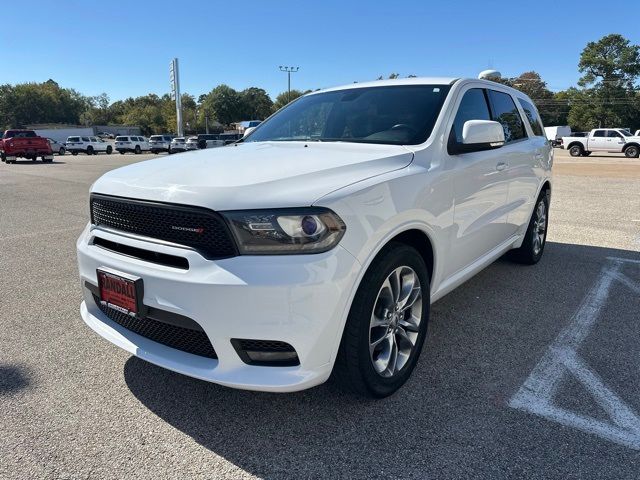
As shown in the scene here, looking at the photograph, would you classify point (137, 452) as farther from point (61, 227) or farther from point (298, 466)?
point (61, 227)

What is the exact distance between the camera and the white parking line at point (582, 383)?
7.99 feet

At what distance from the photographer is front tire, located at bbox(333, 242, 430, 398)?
237cm

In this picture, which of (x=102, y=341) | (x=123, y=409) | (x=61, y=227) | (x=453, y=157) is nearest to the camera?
(x=123, y=409)

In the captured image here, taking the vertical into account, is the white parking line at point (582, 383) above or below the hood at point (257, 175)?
below

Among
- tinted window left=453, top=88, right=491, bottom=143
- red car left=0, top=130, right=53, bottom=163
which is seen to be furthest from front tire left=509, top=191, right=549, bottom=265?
red car left=0, top=130, right=53, bottom=163

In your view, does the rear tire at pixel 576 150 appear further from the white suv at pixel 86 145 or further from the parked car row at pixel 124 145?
the white suv at pixel 86 145

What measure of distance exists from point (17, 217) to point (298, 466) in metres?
8.57

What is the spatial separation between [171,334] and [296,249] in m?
0.82

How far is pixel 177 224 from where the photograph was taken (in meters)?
2.30

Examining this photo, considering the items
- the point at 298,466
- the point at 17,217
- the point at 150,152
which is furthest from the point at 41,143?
the point at 298,466

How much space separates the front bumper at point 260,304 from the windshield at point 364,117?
134 centimetres

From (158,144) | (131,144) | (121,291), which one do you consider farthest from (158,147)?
(121,291)

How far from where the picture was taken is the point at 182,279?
2178 mm

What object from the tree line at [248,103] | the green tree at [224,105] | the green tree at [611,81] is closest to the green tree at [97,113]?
the tree line at [248,103]
